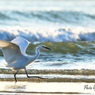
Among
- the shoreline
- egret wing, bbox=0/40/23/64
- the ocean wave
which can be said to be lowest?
the shoreline

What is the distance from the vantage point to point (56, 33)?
104 feet

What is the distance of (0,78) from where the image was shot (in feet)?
39.4

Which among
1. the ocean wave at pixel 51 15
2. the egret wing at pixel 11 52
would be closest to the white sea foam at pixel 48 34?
the ocean wave at pixel 51 15

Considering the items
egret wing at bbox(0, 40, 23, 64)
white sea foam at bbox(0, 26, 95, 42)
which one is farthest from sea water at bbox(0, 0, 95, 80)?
egret wing at bbox(0, 40, 23, 64)

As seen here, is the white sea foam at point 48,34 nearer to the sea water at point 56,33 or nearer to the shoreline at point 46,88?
the sea water at point 56,33

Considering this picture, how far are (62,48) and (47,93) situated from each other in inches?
549

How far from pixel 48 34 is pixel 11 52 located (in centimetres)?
2004

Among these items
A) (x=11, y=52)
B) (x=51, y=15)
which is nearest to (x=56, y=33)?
(x=51, y=15)

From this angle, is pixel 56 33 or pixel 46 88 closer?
pixel 46 88

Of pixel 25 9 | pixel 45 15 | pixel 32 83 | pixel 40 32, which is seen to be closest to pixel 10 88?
pixel 32 83

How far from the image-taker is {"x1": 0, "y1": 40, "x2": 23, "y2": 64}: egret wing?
10.9 meters

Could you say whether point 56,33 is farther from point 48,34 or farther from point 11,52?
point 11,52

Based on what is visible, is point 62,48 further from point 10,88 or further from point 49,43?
point 10,88

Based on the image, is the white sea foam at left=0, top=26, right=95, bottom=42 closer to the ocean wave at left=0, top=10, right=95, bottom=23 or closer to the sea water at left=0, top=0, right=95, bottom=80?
the sea water at left=0, top=0, right=95, bottom=80
